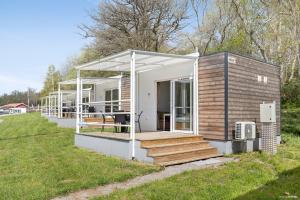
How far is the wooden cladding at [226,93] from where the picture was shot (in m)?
9.79

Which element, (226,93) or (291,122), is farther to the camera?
(291,122)

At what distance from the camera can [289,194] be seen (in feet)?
19.1

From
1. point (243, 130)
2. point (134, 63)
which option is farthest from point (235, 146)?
point (134, 63)

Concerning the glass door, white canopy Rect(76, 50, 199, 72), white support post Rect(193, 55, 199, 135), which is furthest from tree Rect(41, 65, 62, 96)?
white support post Rect(193, 55, 199, 135)

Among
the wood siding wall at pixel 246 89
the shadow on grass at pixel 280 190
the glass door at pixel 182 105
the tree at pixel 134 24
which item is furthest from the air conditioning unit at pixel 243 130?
the tree at pixel 134 24

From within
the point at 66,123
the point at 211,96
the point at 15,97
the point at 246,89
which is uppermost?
the point at 15,97

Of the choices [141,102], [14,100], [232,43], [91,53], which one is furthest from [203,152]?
[14,100]

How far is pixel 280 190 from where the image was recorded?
239 inches

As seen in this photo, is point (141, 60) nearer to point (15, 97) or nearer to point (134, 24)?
point (134, 24)

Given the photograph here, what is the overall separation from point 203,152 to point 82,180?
3940 millimetres

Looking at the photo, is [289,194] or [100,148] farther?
[100,148]

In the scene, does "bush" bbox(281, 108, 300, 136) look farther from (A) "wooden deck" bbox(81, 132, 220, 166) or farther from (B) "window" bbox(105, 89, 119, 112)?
(B) "window" bbox(105, 89, 119, 112)

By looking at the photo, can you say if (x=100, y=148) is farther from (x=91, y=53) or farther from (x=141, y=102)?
(x=91, y=53)

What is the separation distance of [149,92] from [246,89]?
4.20 metres
